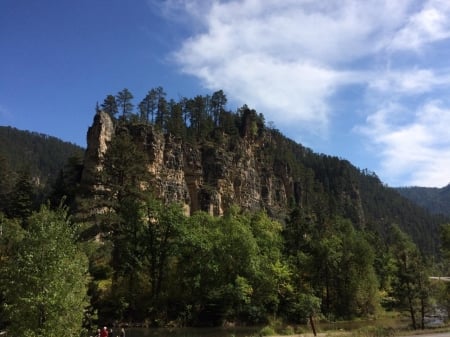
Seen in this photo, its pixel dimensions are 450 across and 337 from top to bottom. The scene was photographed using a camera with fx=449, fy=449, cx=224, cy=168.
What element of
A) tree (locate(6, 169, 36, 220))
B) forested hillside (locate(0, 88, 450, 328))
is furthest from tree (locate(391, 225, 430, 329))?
tree (locate(6, 169, 36, 220))

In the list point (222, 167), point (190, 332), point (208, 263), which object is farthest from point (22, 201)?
point (222, 167)

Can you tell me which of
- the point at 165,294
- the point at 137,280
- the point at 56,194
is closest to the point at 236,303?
the point at 165,294

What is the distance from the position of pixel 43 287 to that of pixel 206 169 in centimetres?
8982

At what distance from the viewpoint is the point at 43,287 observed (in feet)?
54.5

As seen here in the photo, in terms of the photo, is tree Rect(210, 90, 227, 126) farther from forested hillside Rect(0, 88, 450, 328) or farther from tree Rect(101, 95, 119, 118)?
forested hillside Rect(0, 88, 450, 328)

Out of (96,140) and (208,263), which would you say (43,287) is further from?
(96,140)

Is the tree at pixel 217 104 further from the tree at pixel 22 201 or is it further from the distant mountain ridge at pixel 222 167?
the tree at pixel 22 201

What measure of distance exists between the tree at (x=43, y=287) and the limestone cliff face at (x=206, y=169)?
190ft

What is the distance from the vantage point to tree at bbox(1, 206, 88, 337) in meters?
16.3

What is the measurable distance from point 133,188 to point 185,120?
79.2 metres

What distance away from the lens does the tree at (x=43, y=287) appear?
16328 mm

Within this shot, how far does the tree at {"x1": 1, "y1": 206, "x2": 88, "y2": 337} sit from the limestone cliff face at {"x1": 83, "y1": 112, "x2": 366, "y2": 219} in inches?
2282

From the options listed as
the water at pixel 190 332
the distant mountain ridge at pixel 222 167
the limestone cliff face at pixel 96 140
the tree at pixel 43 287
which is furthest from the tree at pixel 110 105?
the tree at pixel 43 287

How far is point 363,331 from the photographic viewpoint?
30.0m
